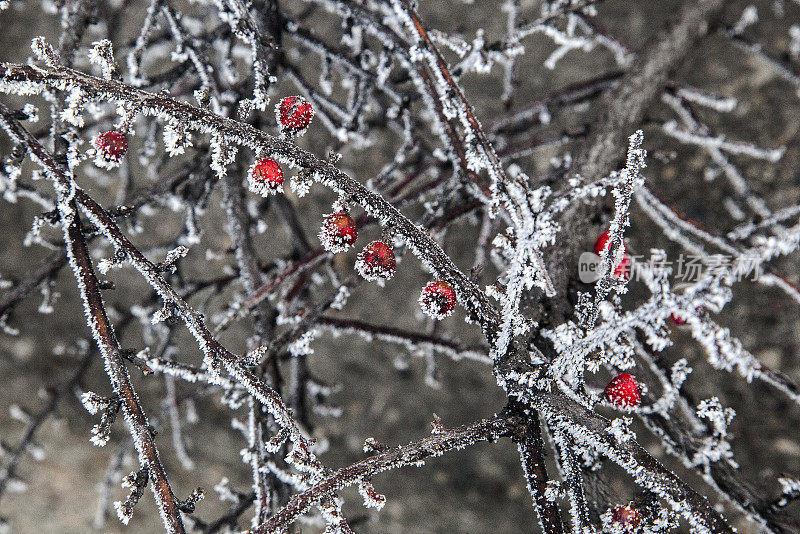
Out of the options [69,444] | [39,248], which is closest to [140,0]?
[39,248]

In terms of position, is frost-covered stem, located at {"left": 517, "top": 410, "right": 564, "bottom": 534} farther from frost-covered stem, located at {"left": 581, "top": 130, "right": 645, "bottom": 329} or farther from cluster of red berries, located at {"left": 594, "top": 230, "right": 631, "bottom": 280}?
cluster of red berries, located at {"left": 594, "top": 230, "right": 631, "bottom": 280}

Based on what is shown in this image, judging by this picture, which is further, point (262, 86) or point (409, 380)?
point (409, 380)

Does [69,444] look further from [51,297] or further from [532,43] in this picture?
[532,43]

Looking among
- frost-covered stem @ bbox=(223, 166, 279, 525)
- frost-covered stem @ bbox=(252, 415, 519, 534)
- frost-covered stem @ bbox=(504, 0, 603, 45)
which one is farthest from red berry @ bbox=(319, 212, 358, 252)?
frost-covered stem @ bbox=(504, 0, 603, 45)

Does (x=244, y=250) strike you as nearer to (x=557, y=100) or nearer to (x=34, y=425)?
(x=34, y=425)

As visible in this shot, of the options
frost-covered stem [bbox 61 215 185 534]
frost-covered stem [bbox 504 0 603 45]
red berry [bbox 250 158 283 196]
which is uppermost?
frost-covered stem [bbox 504 0 603 45]

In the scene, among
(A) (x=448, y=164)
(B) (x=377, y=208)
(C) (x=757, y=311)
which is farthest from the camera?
(C) (x=757, y=311)
